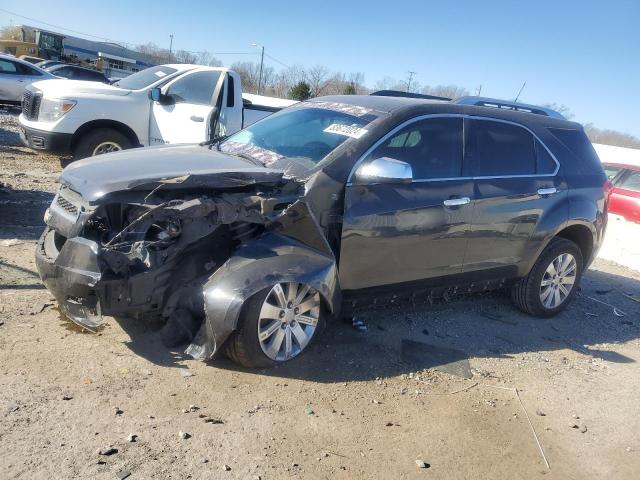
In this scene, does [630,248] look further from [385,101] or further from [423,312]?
[385,101]

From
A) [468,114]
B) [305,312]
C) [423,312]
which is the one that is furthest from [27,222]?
[468,114]

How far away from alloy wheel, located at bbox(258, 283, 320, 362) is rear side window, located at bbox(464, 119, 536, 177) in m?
1.82

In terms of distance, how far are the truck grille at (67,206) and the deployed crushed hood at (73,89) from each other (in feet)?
15.8

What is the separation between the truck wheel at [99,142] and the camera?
26.1 feet

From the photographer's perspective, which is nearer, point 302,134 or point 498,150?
point 302,134

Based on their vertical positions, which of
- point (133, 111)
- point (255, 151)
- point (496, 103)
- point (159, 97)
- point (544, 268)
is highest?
point (496, 103)

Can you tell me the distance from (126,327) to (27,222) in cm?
302

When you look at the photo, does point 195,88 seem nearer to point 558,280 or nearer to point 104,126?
point 104,126

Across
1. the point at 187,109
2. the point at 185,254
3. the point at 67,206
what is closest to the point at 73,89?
the point at 187,109

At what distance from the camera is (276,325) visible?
3598 millimetres

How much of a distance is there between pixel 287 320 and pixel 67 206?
1695 mm

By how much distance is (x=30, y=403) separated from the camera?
2.98 meters

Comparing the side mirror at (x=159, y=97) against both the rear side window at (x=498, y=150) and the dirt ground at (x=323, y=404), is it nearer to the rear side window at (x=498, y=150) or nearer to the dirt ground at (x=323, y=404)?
the dirt ground at (x=323, y=404)

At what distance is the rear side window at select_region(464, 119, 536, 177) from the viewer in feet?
15.1
